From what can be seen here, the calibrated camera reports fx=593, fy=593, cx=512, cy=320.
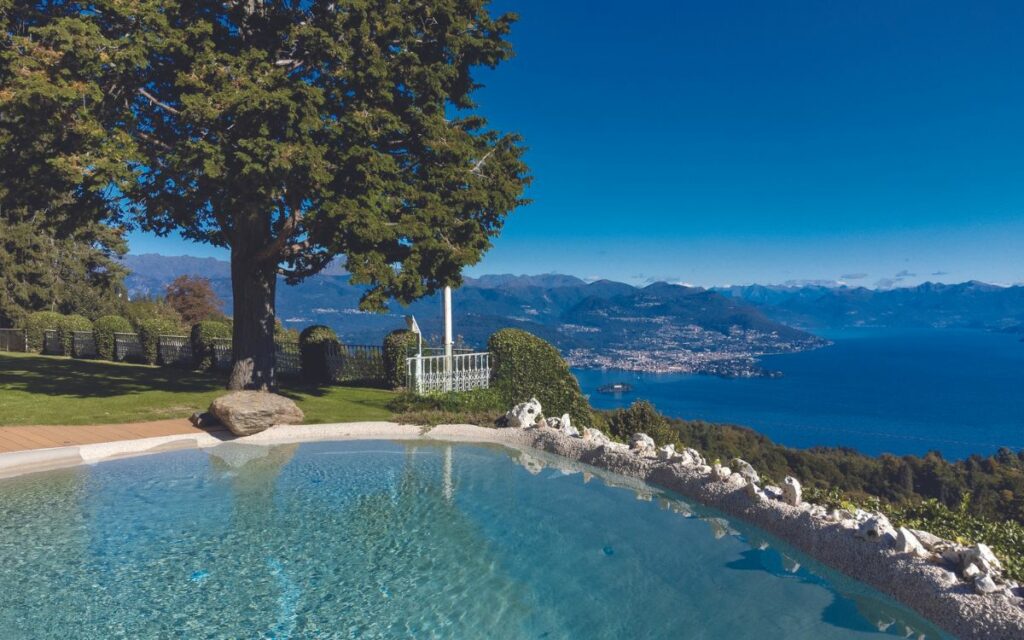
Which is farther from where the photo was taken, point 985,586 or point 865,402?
point 865,402

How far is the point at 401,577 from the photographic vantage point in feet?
21.0

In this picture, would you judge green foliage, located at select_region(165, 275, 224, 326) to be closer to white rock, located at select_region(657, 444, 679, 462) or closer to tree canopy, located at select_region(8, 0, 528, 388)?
tree canopy, located at select_region(8, 0, 528, 388)

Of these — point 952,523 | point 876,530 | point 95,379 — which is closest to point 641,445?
point 952,523

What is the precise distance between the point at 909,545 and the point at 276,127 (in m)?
13.5

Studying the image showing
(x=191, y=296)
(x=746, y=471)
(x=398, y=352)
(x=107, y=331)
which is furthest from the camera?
(x=191, y=296)

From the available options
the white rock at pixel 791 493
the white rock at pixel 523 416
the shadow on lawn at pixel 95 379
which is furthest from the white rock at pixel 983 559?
the shadow on lawn at pixel 95 379

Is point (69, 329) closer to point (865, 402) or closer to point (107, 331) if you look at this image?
point (107, 331)

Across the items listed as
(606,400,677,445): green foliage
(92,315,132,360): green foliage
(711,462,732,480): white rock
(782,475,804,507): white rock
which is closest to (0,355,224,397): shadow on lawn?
(92,315,132,360): green foliage

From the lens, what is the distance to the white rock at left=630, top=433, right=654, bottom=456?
35.7 feet

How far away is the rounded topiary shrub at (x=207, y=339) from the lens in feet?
78.5

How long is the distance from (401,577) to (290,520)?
257cm

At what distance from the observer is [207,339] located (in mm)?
23953

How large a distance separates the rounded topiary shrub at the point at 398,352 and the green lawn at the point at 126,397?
0.65m

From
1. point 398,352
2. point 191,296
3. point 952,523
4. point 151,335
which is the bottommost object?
point 952,523
